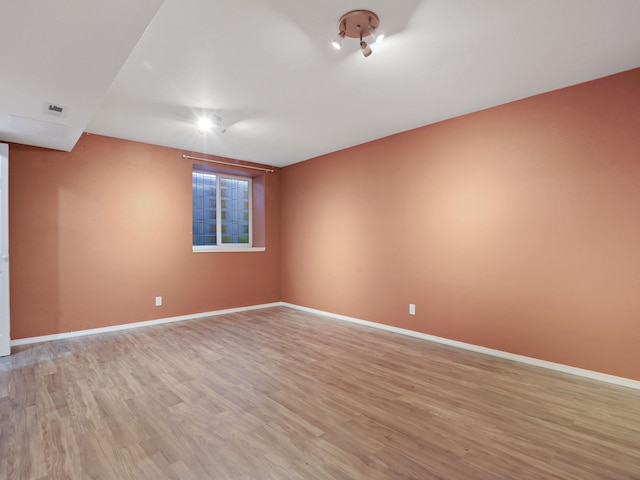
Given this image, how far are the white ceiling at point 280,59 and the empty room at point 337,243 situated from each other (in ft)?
0.07

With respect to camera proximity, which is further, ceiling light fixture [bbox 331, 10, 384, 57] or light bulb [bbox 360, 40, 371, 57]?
light bulb [bbox 360, 40, 371, 57]

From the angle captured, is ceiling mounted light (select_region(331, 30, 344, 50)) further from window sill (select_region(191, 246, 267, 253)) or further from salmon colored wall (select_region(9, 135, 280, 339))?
window sill (select_region(191, 246, 267, 253))

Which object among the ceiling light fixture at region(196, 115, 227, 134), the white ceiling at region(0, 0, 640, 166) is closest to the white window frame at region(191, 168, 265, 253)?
the ceiling light fixture at region(196, 115, 227, 134)

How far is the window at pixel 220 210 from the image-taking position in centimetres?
505

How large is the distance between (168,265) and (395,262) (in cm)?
309

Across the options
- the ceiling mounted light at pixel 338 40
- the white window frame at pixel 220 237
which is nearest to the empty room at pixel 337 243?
the ceiling mounted light at pixel 338 40

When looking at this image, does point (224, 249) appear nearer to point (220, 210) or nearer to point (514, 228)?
point (220, 210)

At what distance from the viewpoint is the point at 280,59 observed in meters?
2.28

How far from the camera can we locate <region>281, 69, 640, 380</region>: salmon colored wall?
251 centimetres

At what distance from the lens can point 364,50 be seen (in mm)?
2027

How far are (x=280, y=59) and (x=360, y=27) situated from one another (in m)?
0.65

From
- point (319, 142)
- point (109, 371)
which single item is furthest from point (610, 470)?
point (319, 142)

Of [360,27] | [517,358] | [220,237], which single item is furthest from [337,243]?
[360,27]

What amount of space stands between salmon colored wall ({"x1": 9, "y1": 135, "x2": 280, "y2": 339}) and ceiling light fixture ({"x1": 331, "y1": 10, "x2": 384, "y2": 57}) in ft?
10.9
